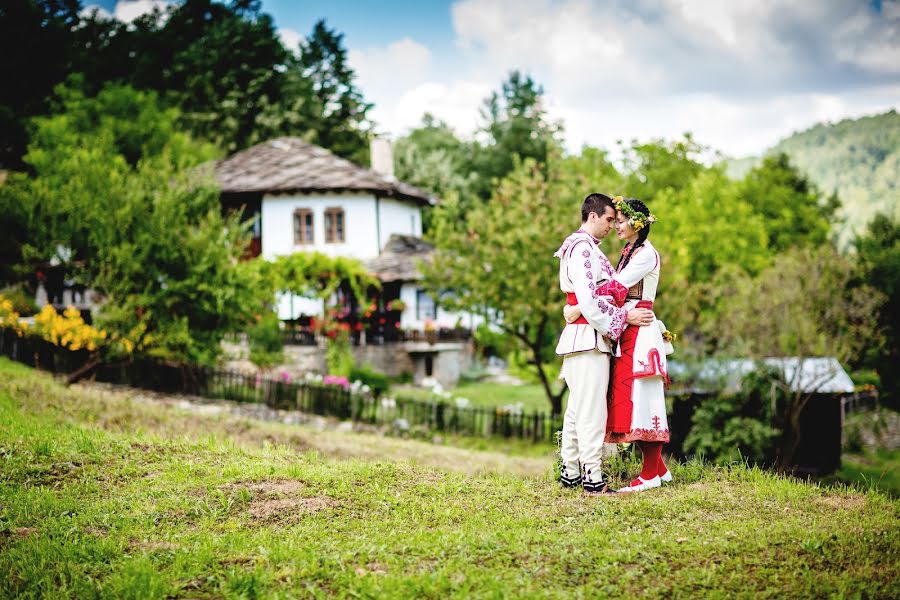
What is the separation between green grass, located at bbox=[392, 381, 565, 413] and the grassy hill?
56.7 meters

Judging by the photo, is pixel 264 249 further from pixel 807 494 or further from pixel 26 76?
pixel 807 494

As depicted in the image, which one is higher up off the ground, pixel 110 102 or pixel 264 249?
pixel 110 102

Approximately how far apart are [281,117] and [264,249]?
15837 millimetres

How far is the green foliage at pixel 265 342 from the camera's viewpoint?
25062mm

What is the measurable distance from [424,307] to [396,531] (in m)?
27.4

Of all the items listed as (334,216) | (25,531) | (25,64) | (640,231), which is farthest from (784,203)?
(25,531)

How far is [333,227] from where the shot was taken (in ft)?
106

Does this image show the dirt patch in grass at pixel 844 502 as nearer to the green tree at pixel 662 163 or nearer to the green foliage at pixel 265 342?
the green foliage at pixel 265 342

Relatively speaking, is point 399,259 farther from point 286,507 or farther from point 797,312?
point 286,507

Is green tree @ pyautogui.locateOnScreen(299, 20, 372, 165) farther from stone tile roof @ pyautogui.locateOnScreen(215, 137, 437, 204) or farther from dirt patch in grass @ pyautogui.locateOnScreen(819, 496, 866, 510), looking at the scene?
dirt patch in grass @ pyautogui.locateOnScreen(819, 496, 866, 510)

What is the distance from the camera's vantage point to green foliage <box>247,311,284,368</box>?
2506 centimetres

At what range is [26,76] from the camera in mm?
35594

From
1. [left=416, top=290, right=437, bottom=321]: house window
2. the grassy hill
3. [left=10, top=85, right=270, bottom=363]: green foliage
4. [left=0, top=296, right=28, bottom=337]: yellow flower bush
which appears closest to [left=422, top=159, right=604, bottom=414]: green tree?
[left=10, top=85, right=270, bottom=363]: green foliage

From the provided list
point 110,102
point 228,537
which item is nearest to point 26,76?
point 110,102
